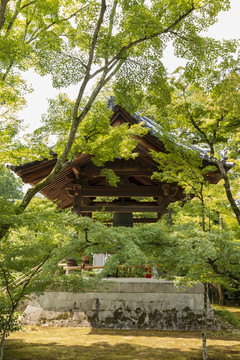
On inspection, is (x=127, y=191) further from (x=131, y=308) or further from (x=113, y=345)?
(x=113, y=345)

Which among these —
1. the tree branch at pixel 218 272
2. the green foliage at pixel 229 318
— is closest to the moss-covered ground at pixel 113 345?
the green foliage at pixel 229 318

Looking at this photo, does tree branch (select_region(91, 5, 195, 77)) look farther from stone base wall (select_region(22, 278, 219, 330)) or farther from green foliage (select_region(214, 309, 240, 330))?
green foliage (select_region(214, 309, 240, 330))

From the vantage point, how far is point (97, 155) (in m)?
6.77

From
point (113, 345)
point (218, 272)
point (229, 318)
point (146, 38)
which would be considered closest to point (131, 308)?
point (113, 345)

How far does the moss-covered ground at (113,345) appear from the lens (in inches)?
215

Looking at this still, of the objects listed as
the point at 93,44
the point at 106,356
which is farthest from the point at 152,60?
the point at 106,356

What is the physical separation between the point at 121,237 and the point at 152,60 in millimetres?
4139

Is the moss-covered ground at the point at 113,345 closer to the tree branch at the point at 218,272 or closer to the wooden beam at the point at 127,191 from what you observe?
the tree branch at the point at 218,272

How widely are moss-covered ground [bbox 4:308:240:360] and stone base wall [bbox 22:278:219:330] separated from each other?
0.39 m

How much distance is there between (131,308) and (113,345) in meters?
2.03

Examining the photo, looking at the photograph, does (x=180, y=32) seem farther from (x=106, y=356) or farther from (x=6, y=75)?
(x=106, y=356)

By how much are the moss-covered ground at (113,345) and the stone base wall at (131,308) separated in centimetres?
39

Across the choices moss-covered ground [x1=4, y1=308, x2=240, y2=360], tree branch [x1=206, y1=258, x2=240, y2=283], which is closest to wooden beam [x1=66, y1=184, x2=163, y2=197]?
moss-covered ground [x1=4, y1=308, x2=240, y2=360]

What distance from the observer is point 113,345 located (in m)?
6.15
